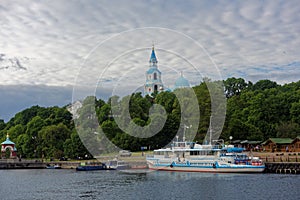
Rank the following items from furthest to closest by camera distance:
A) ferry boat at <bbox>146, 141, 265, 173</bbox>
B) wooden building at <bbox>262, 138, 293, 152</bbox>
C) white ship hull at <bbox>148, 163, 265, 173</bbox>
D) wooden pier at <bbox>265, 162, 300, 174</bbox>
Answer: wooden building at <bbox>262, 138, 293, 152</bbox>, ferry boat at <bbox>146, 141, 265, 173</bbox>, white ship hull at <bbox>148, 163, 265, 173</bbox>, wooden pier at <bbox>265, 162, 300, 174</bbox>

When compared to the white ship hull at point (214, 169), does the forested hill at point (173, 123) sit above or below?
above

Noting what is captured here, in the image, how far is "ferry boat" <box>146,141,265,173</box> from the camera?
68500 millimetres

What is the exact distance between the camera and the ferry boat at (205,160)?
225ft

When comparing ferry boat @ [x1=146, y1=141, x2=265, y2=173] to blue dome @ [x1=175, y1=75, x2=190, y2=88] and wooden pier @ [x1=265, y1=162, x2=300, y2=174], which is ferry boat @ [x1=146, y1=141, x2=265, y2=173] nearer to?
wooden pier @ [x1=265, y1=162, x2=300, y2=174]

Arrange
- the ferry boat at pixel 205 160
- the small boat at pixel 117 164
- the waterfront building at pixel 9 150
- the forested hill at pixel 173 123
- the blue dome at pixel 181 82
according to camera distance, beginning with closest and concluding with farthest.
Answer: the ferry boat at pixel 205 160
the small boat at pixel 117 164
the forested hill at pixel 173 123
the waterfront building at pixel 9 150
the blue dome at pixel 181 82

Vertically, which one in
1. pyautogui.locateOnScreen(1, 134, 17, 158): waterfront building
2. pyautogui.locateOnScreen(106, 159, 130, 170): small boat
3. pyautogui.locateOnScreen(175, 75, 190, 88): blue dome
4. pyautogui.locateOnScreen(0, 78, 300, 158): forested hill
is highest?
pyautogui.locateOnScreen(175, 75, 190, 88): blue dome

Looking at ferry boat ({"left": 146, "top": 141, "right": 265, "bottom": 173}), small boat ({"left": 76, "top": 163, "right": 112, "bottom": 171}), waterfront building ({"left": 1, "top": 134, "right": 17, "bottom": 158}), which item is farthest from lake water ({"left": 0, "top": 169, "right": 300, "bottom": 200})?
waterfront building ({"left": 1, "top": 134, "right": 17, "bottom": 158})

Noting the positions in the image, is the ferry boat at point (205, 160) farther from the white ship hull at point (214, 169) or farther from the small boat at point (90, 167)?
the small boat at point (90, 167)

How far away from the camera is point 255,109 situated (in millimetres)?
103375

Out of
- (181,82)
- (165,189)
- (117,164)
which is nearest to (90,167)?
(117,164)

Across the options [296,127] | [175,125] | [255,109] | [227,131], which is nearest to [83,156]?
[175,125]

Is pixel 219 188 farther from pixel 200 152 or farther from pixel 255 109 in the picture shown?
pixel 255 109

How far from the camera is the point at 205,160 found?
241 ft

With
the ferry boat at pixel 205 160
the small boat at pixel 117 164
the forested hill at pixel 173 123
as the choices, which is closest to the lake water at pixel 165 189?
the ferry boat at pixel 205 160
